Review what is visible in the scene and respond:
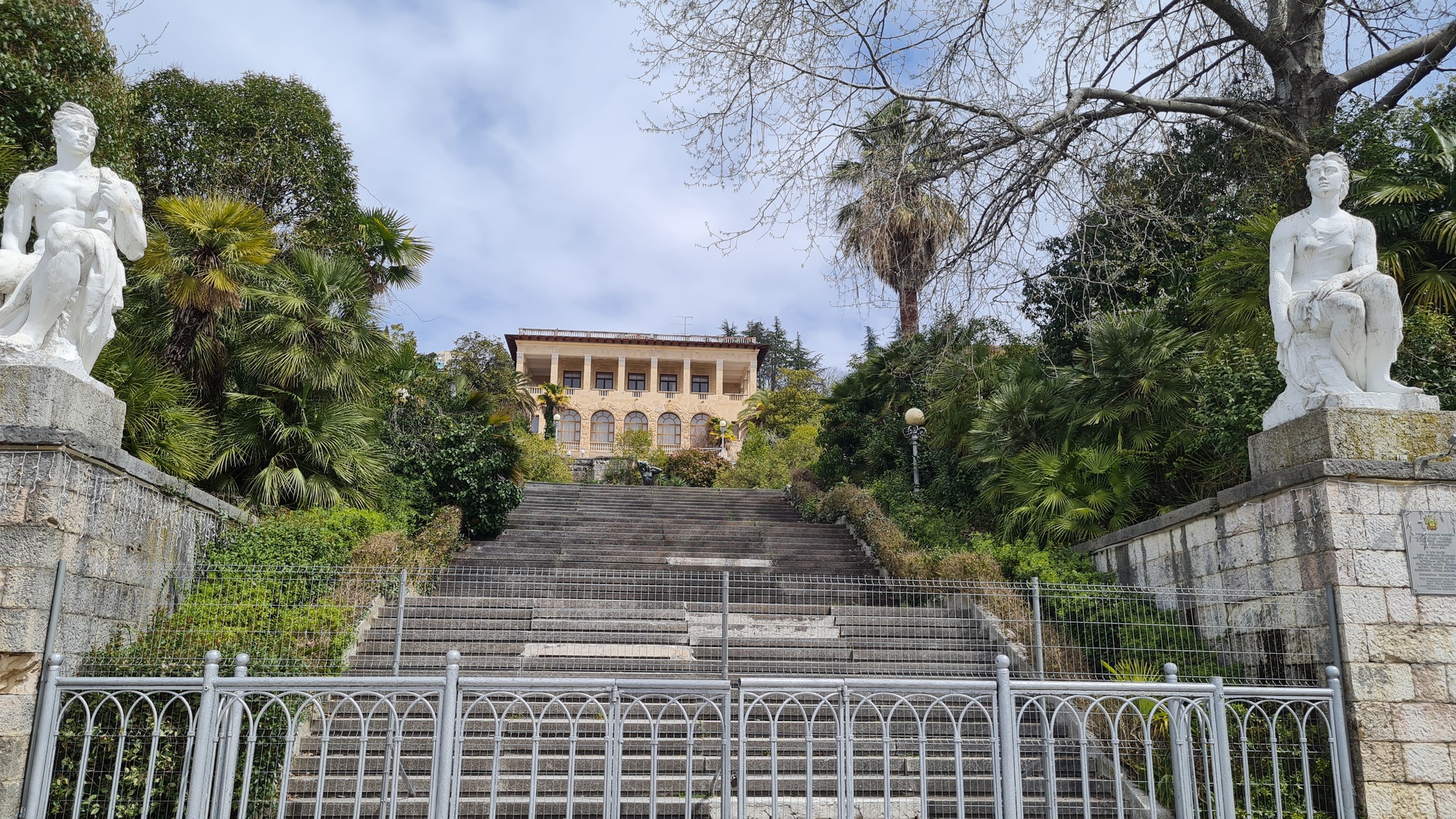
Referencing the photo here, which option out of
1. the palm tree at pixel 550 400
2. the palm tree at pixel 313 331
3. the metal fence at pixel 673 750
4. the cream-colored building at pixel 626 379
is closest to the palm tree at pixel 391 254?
the palm tree at pixel 313 331

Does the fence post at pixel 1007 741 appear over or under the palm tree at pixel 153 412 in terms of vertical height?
under

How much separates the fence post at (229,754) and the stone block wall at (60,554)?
1921mm

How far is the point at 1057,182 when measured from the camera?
871cm

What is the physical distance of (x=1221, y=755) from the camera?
543 centimetres

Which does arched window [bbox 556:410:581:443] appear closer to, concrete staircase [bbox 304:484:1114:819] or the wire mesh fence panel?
concrete staircase [bbox 304:484:1114:819]

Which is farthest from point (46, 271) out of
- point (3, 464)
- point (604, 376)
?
point (604, 376)

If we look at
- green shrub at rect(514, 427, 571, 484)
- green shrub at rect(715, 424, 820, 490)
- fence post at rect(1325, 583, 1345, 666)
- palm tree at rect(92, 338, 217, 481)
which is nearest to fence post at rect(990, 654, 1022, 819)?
fence post at rect(1325, 583, 1345, 666)

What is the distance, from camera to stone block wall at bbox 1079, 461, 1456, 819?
655 centimetres

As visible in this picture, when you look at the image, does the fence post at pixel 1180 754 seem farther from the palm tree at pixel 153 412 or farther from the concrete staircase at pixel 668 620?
the palm tree at pixel 153 412

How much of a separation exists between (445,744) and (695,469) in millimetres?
23473

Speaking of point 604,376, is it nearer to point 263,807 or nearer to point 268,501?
point 268,501

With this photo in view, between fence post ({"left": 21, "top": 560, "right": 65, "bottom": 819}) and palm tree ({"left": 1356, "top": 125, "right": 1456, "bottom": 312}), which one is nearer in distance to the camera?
fence post ({"left": 21, "top": 560, "right": 65, "bottom": 819})

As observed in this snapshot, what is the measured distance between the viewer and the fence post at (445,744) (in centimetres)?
479

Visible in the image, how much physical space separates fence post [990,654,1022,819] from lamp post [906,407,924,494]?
37.4 ft
